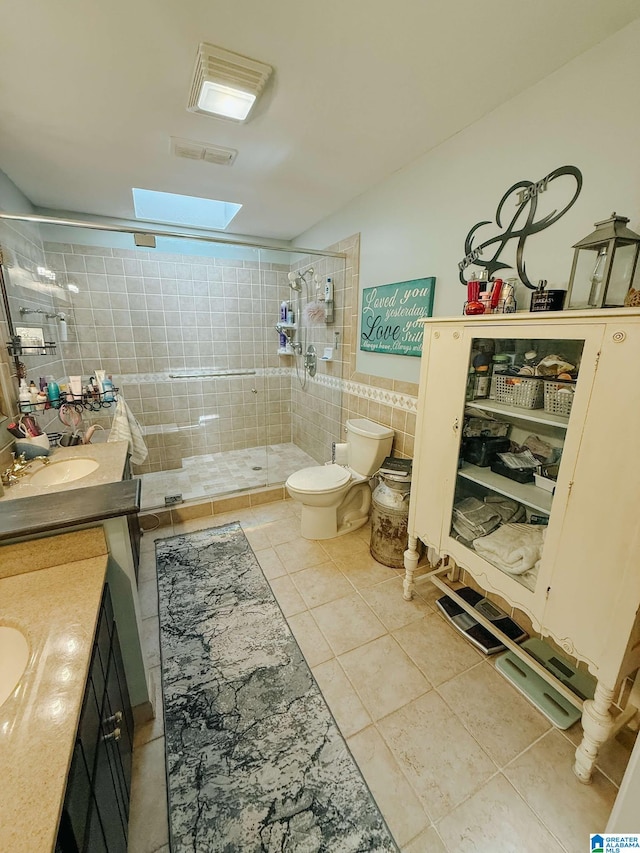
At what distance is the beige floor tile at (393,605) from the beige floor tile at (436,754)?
394 millimetres

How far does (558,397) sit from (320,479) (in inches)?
59.6

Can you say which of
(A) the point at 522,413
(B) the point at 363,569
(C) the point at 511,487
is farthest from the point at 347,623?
(A) the point at 522,413

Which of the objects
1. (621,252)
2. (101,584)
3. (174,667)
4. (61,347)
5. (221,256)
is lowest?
(174,667)

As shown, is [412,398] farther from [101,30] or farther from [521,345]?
[101,30]

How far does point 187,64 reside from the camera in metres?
1.32

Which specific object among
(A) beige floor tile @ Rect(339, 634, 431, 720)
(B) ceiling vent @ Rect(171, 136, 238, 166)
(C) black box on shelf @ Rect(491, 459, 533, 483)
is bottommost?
(A) beige floor tile @ Rect(339, 634, 431, 720)

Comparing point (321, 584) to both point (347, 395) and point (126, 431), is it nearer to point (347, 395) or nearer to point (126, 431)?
point (347, 395)

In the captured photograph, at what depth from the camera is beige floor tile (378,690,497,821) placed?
1159mm

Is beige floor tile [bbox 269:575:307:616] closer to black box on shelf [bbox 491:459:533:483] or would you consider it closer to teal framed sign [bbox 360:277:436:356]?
black box on shelf [bbox 491:459:533:483]

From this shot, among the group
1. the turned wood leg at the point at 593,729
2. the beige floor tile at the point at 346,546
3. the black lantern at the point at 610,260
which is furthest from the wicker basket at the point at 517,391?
the beige floor tile at the point at 346,546

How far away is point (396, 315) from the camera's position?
2260 millimetres

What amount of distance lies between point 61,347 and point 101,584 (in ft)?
8.91

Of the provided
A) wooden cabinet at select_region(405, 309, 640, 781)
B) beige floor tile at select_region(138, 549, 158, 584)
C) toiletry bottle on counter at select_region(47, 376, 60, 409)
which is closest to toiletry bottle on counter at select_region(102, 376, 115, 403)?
toiletry bottle on counter at select_region(47, 376, 60, 409)

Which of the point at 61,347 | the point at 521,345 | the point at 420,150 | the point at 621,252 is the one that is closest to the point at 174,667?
the point at 521,345
